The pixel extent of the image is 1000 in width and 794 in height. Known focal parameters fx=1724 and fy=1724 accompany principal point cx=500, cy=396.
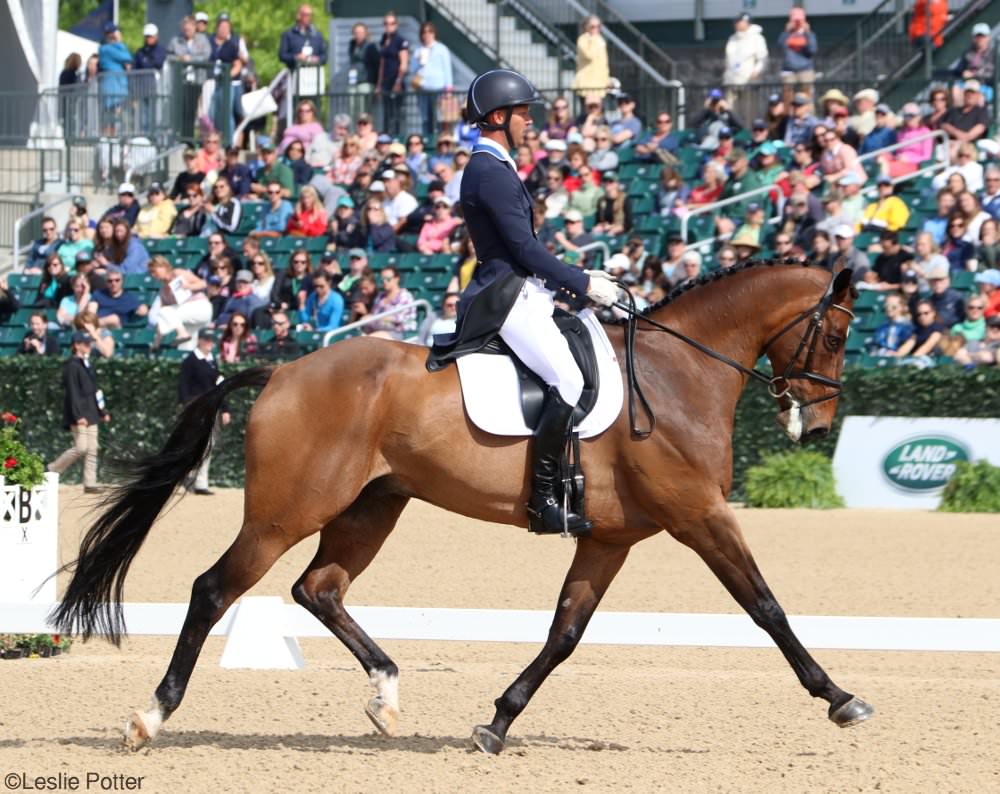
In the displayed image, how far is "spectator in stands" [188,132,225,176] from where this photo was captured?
2178 cm

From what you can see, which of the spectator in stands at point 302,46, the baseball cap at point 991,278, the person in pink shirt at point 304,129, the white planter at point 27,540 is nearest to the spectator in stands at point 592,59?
the person in pink shirt at point 304,129

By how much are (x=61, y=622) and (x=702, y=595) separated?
4952 mm

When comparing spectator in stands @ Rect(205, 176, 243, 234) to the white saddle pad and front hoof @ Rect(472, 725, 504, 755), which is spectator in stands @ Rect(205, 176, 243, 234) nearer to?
the white saddle pad

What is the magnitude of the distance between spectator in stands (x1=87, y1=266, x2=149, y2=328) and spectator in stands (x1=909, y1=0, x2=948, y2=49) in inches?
392

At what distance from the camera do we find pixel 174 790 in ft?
19.0

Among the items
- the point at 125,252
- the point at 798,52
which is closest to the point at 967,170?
the point at 798,52

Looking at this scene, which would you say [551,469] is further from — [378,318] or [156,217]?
[156,217]

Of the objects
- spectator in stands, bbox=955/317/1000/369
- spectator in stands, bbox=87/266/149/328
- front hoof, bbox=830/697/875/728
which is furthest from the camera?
spectator in stands, bbox=87/266/149/328

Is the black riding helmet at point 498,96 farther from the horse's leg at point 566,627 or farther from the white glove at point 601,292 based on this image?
A: the horse's leg at point 566,627

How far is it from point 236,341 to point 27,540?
8.59 m

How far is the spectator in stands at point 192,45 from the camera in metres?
23.9

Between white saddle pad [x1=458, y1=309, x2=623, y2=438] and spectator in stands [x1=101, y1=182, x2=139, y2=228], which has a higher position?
white saddle pad [x1=458, y1=309, x2=623, y2=438]

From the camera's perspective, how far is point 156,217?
21031 mm

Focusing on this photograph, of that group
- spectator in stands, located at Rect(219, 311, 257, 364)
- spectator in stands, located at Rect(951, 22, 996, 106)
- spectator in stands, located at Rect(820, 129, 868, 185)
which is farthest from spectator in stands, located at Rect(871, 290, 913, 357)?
spectator in stands, located at Rect(219, 311, 257, 364)
